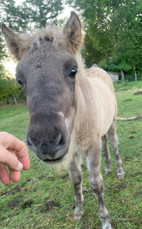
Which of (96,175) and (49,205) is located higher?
(96,175)

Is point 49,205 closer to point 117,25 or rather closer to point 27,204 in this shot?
point 27,204

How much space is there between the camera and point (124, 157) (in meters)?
4.42

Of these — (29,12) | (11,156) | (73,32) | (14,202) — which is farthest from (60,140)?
(29,12)

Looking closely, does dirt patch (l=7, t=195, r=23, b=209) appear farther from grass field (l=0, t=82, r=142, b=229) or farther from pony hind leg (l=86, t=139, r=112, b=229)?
pony hind leg (l=86, t=139, r=112, b=229)

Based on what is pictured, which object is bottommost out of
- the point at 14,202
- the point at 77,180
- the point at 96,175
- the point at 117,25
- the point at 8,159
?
the point at 14,202

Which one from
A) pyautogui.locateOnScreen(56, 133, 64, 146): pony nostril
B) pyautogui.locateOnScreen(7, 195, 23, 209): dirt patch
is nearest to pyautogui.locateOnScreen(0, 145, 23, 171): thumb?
pyautogui.locateOnScreen(56, 133, 64, 146): pony nostril

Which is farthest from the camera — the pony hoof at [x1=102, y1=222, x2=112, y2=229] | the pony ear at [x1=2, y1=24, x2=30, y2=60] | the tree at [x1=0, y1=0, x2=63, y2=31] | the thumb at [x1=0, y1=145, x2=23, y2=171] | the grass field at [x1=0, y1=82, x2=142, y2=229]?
the tree at [x1=0, y1=0, x2=63, y2=31]

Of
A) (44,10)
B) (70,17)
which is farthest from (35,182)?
(44,10)

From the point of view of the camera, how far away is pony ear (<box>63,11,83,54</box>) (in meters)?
2.30

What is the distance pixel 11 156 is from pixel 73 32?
1.75 m

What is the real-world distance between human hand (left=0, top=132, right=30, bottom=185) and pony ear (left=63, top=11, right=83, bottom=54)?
142 centimetres

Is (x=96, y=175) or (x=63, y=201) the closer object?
(x=96, y=175)

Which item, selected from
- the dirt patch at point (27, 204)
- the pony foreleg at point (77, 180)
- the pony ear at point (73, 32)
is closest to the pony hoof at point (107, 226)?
the pony foreleg at point (77, 180)

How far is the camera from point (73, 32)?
2.35 m
